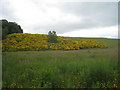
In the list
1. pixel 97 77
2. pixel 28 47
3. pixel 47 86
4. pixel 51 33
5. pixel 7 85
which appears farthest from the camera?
pixel 51 33

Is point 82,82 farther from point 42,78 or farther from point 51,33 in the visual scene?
point 51,33

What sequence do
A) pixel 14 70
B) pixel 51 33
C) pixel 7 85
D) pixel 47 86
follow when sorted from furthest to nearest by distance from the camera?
pixel 51 33
pixel 14 70
pixel 7 85
pixel 47 86

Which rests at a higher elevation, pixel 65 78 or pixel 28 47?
pixel 28 47

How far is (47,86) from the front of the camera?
114 inches

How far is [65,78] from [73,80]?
14.4 inches

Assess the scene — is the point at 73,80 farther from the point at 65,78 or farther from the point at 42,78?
the point at 42,78

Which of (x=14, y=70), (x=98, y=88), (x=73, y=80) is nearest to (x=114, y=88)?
(x=98, y=88)

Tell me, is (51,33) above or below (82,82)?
above

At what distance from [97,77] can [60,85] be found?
4.96 feet

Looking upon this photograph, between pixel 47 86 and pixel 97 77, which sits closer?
pixel 47 86

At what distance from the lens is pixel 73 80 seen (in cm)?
327

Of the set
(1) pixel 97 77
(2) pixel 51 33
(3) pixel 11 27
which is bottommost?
(1) pixel 97 77

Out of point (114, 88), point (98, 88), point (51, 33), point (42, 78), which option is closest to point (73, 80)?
point (98, 88)

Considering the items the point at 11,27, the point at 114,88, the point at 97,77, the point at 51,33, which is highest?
the point at 11,27
